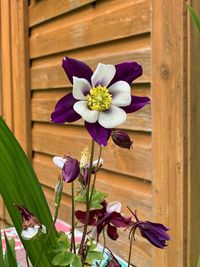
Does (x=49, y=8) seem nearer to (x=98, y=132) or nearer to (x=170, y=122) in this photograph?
(x=170, y=122)

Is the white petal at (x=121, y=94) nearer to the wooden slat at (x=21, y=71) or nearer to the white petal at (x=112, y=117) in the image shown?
the white petal at (x=112, y=117)

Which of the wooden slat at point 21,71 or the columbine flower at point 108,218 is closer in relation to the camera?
the columbine flower at point 108,218

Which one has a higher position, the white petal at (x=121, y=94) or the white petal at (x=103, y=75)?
the white petal at (x=103, y=75)

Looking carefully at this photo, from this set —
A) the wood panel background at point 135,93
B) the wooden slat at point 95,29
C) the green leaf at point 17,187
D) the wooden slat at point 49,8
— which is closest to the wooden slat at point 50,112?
the wood panel background at point 135,93

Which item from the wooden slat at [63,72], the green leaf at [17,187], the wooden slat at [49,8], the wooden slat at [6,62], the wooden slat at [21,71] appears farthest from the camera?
the wooden slat at [6,62]

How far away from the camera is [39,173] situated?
2.45 m

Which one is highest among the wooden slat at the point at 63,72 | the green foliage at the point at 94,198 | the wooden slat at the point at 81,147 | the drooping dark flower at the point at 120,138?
the wooden slat at the point at 63,72

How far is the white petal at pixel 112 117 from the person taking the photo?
49cm

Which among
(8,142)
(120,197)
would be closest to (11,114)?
(120,197)

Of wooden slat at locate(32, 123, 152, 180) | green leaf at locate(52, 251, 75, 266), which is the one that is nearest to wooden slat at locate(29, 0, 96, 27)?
wooden slat at locate(32, 123, 152, 180)

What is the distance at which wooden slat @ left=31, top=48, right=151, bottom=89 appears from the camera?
1578mm
